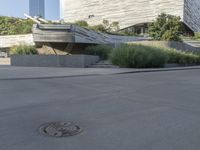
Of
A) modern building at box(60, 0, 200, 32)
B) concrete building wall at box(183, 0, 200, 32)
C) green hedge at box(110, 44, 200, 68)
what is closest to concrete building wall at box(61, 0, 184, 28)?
modern building at box(60, 0, 200, 32)

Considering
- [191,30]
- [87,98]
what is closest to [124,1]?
[191,30]

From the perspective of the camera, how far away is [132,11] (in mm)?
85750

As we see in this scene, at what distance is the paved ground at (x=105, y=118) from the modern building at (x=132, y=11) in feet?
232

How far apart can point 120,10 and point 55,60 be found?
6433 centimetres

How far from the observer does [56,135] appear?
5199mm

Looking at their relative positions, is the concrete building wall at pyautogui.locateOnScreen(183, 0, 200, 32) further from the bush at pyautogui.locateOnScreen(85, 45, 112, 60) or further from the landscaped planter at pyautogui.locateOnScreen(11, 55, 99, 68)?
the landscaped planter at pyautogui.locateOnScreen(11, 55, 99, 68)

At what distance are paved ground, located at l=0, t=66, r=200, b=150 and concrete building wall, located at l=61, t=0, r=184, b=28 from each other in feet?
232

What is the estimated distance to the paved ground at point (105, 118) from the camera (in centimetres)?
482

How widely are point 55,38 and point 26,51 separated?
341cm

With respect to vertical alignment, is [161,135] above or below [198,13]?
below

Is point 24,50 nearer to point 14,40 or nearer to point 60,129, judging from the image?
point 14,40

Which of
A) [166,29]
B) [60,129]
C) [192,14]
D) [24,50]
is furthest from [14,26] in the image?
[60,129]

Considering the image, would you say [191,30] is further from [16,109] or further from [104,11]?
[16,109]

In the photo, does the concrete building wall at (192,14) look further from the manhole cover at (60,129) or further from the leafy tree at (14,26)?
the manhole cover at (60,129)
